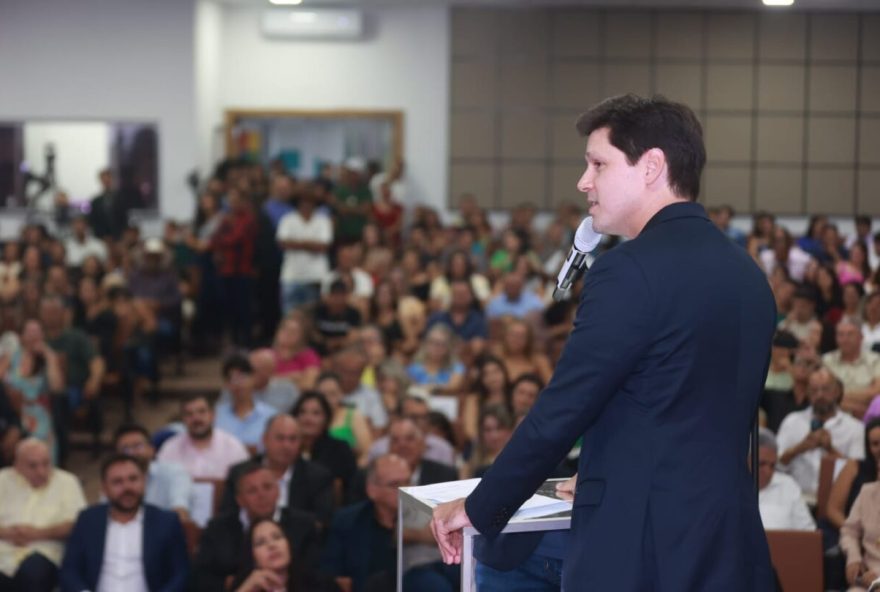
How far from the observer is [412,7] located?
12414mm

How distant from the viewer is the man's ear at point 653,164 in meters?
1.77

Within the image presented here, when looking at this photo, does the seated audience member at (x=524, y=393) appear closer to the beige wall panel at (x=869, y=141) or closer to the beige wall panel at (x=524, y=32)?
the beige wall panel at (x=524, y=32)

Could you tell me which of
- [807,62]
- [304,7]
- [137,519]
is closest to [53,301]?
[137,519]

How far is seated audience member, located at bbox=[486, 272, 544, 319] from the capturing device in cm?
880

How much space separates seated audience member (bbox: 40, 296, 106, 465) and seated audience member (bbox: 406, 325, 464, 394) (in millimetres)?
1947

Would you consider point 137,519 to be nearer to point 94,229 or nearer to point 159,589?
point 159,589

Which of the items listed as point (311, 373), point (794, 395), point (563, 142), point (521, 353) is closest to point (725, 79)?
point (563, 142)

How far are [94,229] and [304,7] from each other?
9.56 feet

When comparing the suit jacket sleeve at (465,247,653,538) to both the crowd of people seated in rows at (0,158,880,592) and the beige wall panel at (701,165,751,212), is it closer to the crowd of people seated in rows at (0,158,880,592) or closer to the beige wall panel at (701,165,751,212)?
the crowd of people seated in rows at (0,158,880,592)

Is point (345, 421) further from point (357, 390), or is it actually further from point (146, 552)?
point (146, 552)

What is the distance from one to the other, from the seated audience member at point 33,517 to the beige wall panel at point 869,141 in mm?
8860

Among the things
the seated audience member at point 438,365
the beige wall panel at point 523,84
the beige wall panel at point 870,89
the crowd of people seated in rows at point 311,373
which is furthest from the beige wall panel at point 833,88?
the seated audience member at point 438,365

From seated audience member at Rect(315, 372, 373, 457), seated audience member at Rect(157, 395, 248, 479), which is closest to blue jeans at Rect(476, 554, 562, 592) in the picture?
seated audience member at Rect(157, 395, 248, 479)

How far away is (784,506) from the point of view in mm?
4844
